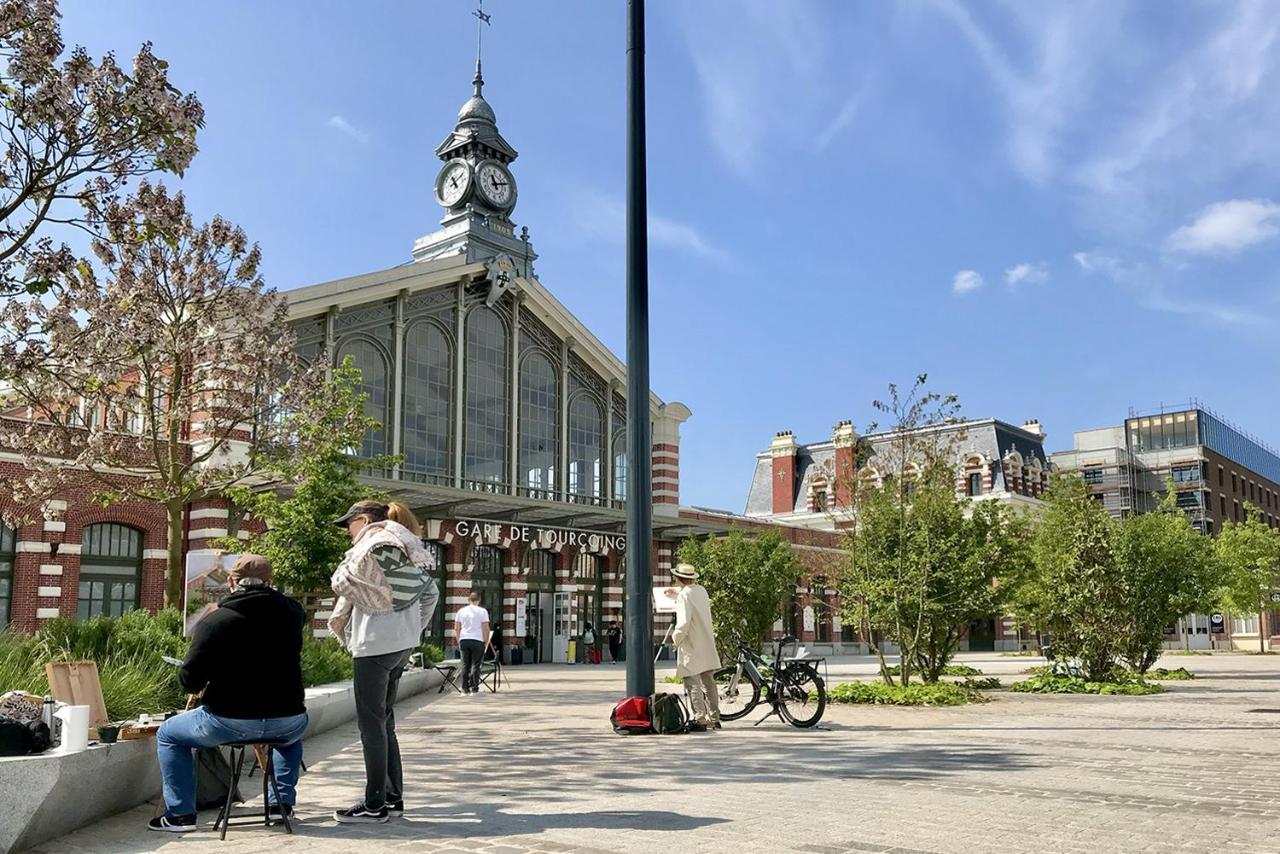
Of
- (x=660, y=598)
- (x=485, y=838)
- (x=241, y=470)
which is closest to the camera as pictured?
(x=485, y=838)

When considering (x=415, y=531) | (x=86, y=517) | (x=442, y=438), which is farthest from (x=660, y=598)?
(x=442, y=438)

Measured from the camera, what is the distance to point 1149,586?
23.0m

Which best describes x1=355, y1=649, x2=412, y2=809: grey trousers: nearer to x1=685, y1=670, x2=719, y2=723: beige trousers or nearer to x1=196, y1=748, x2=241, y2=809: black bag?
x1=196, y1=748, x2=241, y2=809: black bag

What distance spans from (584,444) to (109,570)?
16327mm

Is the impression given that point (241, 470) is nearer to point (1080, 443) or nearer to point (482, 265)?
point (482, 265)

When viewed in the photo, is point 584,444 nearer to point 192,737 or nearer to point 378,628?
point 378,628

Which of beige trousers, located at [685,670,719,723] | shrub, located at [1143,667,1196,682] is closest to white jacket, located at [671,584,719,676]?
beige trousers, located at [685,670,719,723]

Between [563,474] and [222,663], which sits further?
[563,474]

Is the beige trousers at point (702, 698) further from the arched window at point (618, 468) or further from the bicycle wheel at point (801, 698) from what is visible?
the arched window at point (618, 468)

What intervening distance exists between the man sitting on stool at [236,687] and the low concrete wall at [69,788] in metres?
0.39

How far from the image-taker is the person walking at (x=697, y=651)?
12.0 meters

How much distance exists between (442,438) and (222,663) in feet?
91.4

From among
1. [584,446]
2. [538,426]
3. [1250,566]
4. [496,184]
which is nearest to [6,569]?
[538,426]

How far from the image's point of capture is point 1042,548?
25016 millimetres
